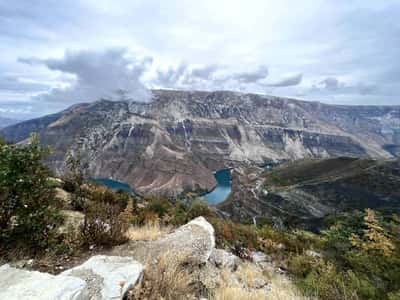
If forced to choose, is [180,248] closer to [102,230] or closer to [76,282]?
[102,230]

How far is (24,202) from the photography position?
3.83 m

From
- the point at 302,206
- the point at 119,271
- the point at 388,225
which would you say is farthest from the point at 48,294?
the point at 302,206

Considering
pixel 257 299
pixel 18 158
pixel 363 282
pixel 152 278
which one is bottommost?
pixel 363 282

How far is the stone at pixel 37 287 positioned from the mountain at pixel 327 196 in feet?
223

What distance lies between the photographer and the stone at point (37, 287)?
213cm

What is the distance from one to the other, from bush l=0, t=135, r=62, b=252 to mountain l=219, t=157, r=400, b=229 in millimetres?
67337

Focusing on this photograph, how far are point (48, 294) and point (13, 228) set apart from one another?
2230 millimetres

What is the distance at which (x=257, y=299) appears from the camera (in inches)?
120

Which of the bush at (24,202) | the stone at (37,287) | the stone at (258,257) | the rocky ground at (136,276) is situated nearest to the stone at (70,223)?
the bush at (24,202)

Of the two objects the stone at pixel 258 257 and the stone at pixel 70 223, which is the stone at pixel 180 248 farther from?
the stone at pixel 258 257

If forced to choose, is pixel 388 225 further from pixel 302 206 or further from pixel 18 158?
pixel 302 206

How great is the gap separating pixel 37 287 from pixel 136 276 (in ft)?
3.62

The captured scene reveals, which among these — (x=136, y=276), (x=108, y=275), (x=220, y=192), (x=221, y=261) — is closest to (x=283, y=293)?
(x=221, y=261)

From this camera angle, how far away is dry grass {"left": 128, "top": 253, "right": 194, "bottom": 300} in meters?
2.76
